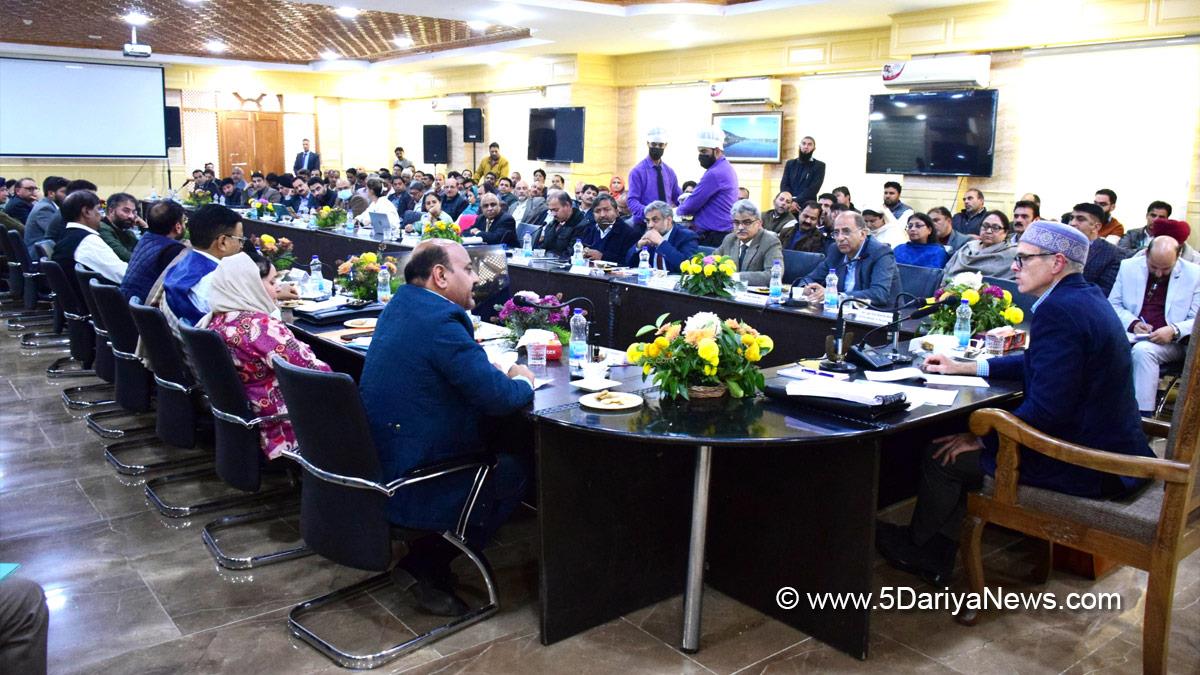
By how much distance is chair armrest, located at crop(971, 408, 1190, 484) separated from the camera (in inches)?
94.7

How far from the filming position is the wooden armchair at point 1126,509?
2.42 metres

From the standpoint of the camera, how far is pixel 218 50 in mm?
15391

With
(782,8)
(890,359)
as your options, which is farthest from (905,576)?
(782,8)

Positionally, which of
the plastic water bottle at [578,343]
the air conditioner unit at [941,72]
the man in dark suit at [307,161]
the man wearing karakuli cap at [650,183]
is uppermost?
the air conditioner unit at [941,72]

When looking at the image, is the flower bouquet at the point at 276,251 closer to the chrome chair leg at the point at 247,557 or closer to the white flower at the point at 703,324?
the chrome chair leg at the point at 247,557

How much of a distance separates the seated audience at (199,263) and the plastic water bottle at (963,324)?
2902 mm

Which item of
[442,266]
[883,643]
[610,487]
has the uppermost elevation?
[442,266]

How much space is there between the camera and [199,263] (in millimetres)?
3828

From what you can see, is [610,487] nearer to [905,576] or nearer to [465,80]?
[905,576]

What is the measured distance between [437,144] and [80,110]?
5.82 m

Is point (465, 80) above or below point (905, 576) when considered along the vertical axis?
above

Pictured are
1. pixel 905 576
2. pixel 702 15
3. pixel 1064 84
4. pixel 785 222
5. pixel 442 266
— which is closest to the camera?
pixel 442 266

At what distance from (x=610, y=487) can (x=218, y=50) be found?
1494 centimetres

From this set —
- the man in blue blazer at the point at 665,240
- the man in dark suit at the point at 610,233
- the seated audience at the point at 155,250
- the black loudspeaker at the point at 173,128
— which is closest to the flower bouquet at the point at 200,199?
the black loudspeaker at the point at 173,128
